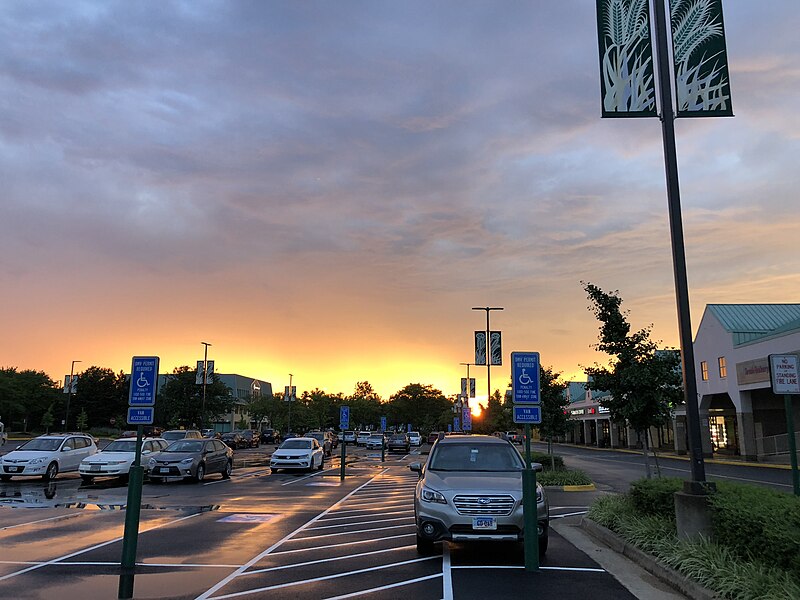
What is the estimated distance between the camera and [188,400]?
68750 millimetres

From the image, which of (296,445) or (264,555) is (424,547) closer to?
(264,555)

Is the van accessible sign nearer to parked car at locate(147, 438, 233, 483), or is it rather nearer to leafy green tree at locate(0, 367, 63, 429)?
parked car at locate(147, 438, 233, 483)

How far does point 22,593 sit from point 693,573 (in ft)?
24.0

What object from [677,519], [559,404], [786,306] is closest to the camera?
[677,519]

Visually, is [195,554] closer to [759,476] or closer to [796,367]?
[796,367]

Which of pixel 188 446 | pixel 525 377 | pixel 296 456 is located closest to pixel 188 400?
pixel 296 456

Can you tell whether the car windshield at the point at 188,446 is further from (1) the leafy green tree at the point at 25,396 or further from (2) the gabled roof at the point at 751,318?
(1) the leafy green tree at the point at 25,396

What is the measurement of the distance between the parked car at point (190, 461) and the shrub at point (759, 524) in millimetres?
17388

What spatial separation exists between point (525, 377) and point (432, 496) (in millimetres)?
2086

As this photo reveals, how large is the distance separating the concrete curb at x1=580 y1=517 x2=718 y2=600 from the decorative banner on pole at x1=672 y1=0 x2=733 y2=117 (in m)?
6.39

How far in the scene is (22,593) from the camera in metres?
6.84

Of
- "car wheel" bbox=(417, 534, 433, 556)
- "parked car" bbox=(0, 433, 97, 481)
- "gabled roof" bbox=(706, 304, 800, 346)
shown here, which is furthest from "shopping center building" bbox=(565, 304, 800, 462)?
"car wheel" bbox=(417, 534, 433, 556)

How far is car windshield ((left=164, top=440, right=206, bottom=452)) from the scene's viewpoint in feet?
72.6

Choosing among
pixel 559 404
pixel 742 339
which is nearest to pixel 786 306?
pixel 742 339
